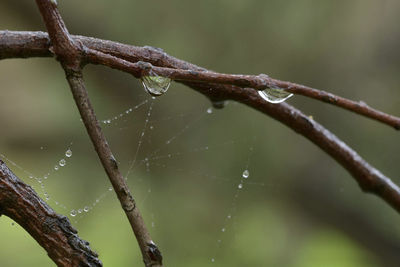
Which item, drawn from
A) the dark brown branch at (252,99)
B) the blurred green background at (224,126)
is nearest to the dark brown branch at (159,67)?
the dark brown branch at (252,99)

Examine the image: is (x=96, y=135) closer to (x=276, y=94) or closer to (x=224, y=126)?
(x=276, y=94)

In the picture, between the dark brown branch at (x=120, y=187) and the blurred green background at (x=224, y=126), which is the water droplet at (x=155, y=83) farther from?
the blurred green background at (x=224, y=126)

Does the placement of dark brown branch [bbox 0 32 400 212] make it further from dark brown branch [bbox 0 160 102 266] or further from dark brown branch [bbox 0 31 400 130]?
dark brown branch [bbox 0 160 102 266]

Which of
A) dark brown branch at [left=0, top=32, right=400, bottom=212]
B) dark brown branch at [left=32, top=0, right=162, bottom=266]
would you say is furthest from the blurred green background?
dark brown branch at [left=32, top=0, right=162, bottom=266]

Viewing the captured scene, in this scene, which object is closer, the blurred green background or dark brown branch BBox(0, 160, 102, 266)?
dark brown branch BBox(0, 160, 102, 266)

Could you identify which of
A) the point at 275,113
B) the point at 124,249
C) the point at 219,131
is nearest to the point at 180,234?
the point at 124,249

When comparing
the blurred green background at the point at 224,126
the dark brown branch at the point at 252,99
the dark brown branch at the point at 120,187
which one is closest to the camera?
the dark brown branch at the point at 120,187
